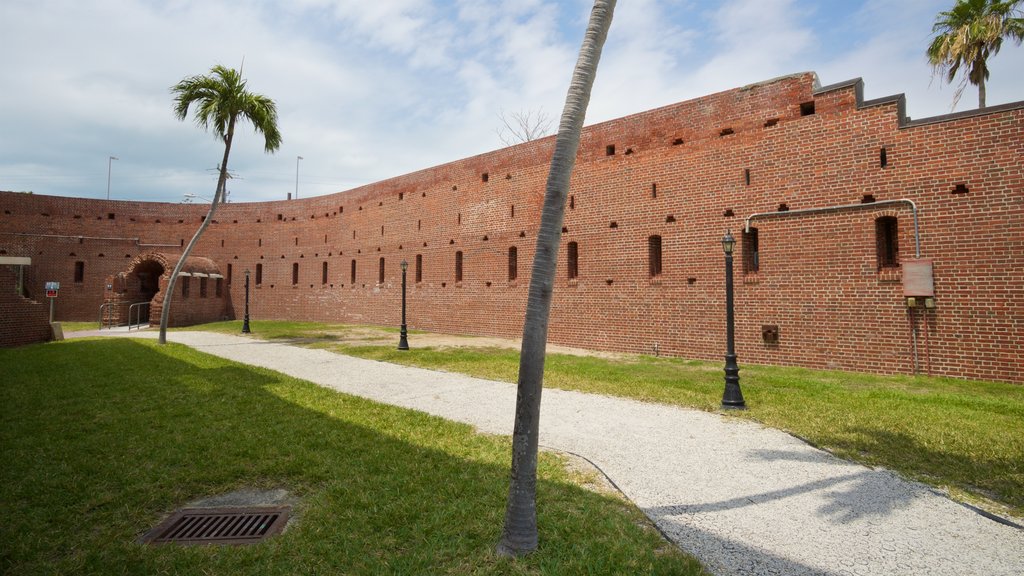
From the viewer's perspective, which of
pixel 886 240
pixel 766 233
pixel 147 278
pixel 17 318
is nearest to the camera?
pixel 886 240

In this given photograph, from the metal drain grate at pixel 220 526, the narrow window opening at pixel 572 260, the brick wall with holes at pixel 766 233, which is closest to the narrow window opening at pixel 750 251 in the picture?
the brick wall with holes at pixel 766 233

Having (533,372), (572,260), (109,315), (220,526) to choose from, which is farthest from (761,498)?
(109,315)

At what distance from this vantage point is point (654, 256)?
534 inches

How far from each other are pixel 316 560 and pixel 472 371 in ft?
24.2

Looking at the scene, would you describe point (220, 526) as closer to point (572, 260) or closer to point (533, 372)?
point (533, 372)

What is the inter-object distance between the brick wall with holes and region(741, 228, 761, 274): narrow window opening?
0.16 ft

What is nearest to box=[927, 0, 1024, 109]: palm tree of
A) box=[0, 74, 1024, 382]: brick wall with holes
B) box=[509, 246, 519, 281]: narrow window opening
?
box=[0, 74, 1024, 382]: brick wall with holes

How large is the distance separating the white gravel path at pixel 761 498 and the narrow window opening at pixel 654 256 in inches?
280

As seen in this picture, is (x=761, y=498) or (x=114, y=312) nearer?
(x=761, y=498)

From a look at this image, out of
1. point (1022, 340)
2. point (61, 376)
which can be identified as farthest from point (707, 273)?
point (61, 376)

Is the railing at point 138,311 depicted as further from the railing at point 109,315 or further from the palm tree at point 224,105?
the palm tree at point 224,105

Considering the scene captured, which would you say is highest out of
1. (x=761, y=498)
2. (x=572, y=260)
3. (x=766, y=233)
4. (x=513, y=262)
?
(x=766, y=233)

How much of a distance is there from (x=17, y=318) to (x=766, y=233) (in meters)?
19.7

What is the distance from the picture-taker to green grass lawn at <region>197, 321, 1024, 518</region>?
436cm
